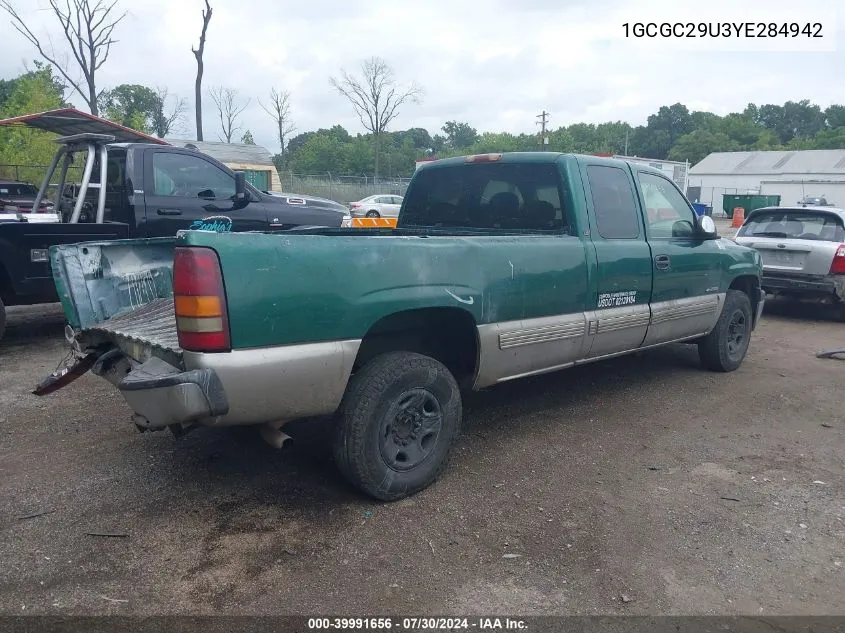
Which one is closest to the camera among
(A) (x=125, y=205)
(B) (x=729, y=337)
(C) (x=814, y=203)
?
(B) (x=729, y=337)

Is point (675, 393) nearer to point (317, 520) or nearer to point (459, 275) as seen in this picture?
point (459, 275)

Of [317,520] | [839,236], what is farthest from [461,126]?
[317,520]

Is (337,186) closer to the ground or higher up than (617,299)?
closer to the ground

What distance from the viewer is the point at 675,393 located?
18.8 ft

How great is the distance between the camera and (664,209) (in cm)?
552

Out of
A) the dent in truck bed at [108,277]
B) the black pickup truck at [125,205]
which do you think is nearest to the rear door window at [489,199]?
the black pickup truck at [125,205]

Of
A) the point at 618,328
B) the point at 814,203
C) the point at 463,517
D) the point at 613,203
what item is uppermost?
the point at 613,203

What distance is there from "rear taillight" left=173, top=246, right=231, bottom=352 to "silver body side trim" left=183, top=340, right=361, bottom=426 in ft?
0.20

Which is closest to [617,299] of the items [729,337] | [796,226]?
[729,337]

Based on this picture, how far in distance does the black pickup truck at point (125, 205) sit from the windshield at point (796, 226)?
6390 mm

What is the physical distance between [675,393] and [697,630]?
3305mm

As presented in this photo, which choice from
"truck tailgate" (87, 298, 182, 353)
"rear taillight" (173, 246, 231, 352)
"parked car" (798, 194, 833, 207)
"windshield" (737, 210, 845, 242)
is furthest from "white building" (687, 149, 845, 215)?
"rear taillight" (173, 246, 231, 352)

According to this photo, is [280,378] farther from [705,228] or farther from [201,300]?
[705,228]

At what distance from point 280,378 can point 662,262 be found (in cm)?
328
